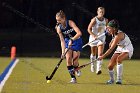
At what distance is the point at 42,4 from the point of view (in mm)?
45688

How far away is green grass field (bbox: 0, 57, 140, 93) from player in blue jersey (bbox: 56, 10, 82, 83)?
438mm

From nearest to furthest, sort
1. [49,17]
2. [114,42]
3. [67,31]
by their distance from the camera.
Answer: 1. [114,42]
2. [67,31]
3. [49,17]

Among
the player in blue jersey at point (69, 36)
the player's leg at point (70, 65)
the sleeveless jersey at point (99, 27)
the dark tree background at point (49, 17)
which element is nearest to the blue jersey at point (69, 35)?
the player in blue jersey at point (69, 36)

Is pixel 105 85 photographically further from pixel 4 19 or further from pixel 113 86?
pixel 4 19

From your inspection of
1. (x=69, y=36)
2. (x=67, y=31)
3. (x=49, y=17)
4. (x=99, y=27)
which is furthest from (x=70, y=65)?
(x=49, y=17)

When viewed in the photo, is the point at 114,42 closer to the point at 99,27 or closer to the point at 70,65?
the point at 70,65

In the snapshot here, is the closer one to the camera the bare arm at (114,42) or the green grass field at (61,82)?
the green grass field at (61,82)

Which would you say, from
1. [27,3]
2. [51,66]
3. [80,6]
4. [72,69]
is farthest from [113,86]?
[27,3]

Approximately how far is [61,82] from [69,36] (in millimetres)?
1114

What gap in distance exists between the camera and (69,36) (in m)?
14.4

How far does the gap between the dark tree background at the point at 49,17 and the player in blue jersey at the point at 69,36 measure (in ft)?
62.4

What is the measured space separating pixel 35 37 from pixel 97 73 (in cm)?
2453

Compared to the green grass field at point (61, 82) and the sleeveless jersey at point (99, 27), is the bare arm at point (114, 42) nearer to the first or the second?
the green grass field at point (61, 82)

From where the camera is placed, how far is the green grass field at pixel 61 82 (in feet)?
41.4
